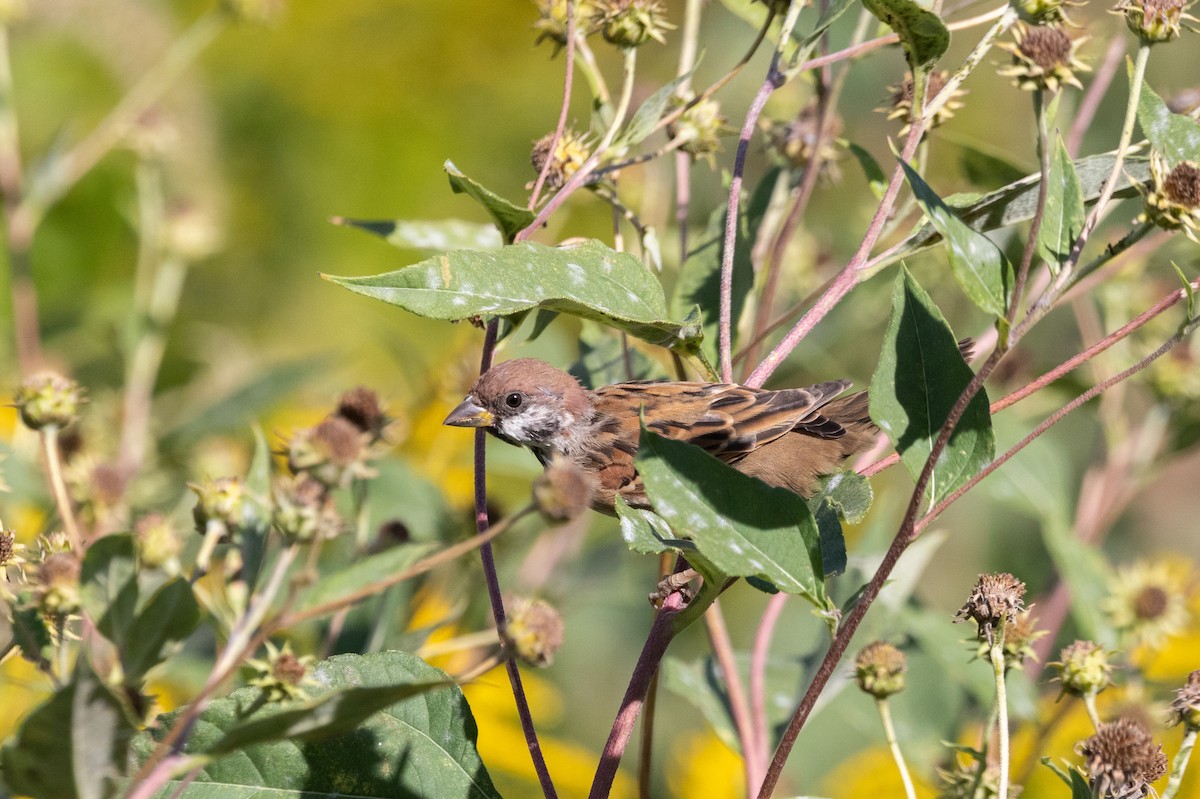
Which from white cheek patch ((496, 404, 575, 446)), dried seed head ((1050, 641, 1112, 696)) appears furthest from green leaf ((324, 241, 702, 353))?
white cheek patch ((496, 404, 575, 446))

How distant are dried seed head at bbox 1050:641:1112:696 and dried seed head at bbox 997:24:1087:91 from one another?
0.95m

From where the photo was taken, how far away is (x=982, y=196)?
5.91 feet

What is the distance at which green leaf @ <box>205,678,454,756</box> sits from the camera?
4.03ft

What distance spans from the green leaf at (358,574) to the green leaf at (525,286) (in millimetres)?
360

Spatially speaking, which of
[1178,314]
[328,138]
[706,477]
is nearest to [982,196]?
[706,477]

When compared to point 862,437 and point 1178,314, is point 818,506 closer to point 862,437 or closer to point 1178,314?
point 862,437

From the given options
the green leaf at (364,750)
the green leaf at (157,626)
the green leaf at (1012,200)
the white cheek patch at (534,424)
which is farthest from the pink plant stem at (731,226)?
the white cheek patch at (534,424)

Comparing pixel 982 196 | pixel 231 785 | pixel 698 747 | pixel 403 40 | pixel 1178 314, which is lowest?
pixel 698 747

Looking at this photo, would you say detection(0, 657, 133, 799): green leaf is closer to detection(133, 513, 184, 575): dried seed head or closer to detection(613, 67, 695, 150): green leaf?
detection(133, 513, 184, 575): dried seed head

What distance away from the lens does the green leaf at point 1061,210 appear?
60.8 inches

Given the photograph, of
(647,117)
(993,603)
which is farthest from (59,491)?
(993,603)

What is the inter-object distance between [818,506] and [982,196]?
557 millimetres

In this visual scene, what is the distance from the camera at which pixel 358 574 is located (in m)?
1.62

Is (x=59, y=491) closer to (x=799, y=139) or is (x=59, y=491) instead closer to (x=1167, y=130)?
(x=799, y=139)
